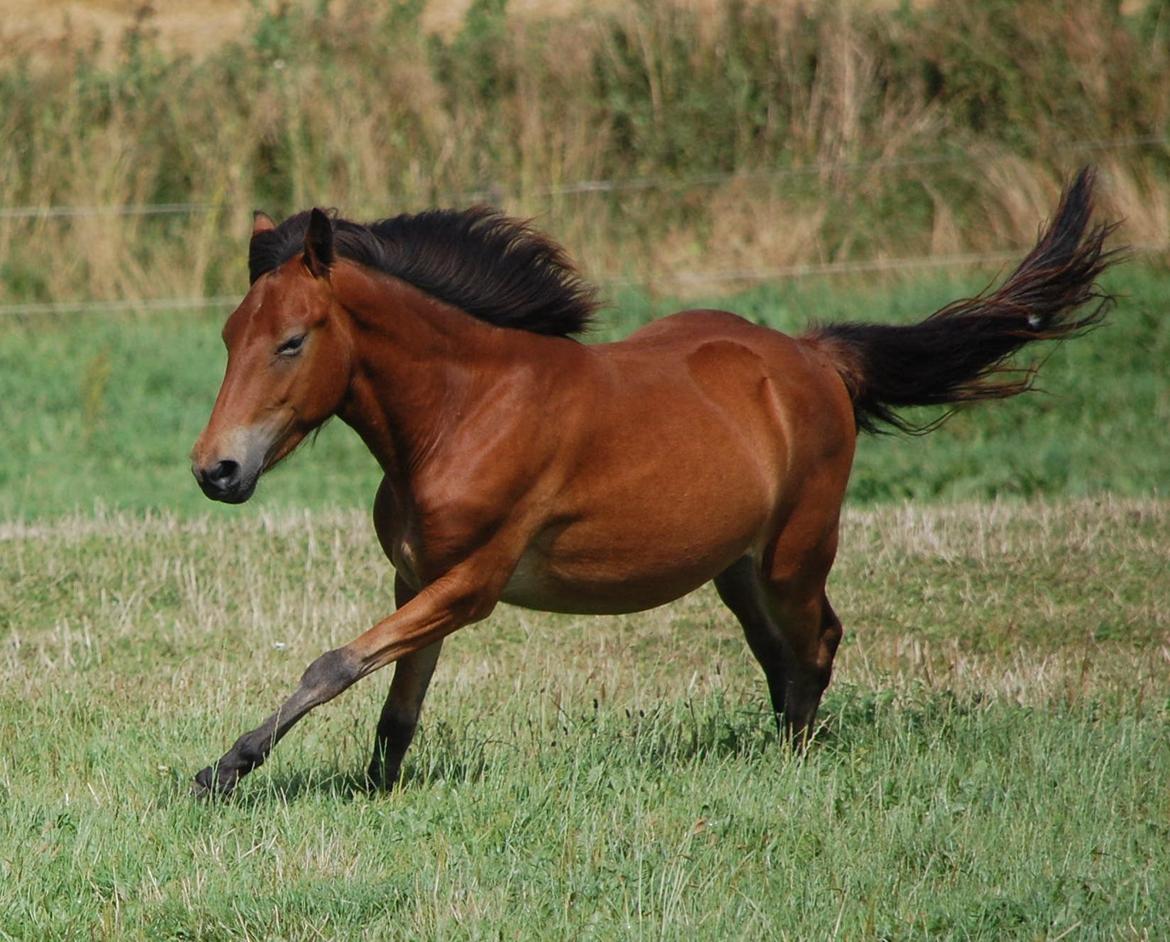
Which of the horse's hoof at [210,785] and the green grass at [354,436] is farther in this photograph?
the green grass at [354,436]

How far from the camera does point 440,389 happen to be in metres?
5.36

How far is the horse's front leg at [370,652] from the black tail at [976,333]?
2217 millimetres

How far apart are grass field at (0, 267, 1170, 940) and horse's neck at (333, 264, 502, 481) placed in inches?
44.7

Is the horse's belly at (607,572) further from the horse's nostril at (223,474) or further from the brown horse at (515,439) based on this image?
the horse's nostril at (223,474)

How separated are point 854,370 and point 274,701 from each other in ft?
8.73

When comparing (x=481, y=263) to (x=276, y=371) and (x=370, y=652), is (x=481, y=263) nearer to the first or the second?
(x=276, y=371)

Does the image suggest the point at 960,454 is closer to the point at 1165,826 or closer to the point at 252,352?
the point at 1165,826

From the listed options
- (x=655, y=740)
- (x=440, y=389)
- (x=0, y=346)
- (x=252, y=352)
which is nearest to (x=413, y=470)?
(x=440, y=389)

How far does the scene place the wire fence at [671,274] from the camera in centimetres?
1492

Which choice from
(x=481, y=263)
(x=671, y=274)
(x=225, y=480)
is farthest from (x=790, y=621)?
(x=671, y=274)

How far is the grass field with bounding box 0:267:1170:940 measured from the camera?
4301 mm

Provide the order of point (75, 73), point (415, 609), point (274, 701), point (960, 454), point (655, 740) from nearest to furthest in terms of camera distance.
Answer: point (415, 609), point (655, 740), point (274, 701), point (960, 454), point (75, 73)

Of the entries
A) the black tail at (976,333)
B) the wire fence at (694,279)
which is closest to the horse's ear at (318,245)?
the black tail at (976,333)

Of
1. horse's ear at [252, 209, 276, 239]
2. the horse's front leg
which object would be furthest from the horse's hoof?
horse's ear at [252, 209, 276, 239]
